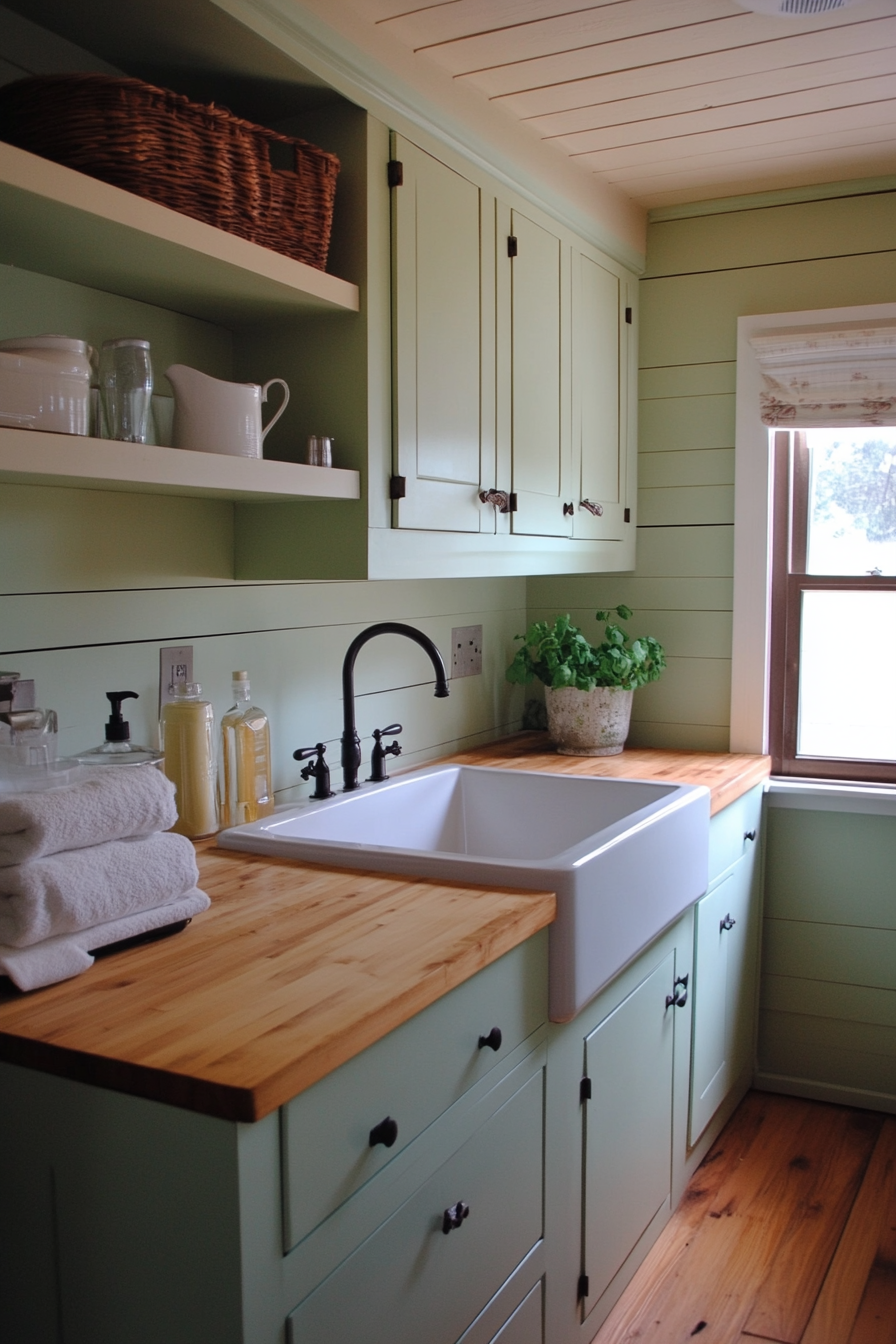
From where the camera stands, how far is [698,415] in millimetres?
2955

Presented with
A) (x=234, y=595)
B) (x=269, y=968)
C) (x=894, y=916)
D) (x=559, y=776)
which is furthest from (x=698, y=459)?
(x=269, y=968)

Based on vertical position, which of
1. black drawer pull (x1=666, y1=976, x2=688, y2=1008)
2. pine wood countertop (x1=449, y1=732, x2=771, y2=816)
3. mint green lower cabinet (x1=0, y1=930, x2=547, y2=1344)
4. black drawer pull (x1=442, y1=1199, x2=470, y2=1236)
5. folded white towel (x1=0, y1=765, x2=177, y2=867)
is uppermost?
folded white towel (x1=0, y1=765, x2=177, y2=867)

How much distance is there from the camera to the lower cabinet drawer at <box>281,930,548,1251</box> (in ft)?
3.41

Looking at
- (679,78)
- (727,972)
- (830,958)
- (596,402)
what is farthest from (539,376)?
(830,958)

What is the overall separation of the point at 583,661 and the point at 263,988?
1715 millimetres

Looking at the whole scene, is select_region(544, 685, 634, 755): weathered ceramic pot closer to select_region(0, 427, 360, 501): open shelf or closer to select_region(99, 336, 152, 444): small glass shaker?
select_region(0, 427, 360, 501): open shelf

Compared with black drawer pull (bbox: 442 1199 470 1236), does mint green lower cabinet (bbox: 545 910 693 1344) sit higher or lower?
lower

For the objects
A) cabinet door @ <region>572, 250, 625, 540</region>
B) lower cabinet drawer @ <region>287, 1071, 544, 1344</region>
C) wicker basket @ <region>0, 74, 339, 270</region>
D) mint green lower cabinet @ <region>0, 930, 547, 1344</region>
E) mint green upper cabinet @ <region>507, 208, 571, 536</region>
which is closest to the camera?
mint green lower cabinet @ <region>0, 930, 547, 1344</region>

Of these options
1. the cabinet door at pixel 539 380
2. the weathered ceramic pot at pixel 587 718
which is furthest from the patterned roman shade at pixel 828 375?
the weathered ceramic pot at pixel 587 718

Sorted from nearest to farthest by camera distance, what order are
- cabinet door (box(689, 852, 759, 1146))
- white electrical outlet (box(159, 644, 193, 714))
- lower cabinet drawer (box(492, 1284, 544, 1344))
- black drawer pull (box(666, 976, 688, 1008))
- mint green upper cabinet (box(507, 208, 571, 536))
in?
lower cabinet drawer (box(492, 1284, 544, 1344)) → white electrical outlet (box(159, 644, 193, 714)) → black drawer pull (box(666, 976, 688, 1008)) → mint green upper cabinet (box(507, 208, 571, 536)) → cabinet door (box(689, 852, 759, 1146))

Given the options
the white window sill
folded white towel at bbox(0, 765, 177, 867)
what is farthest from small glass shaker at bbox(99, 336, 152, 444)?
the white window sill

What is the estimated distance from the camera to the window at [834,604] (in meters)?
2.83

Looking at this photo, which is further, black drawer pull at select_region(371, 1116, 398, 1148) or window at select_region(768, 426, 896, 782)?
window at select_region(768, 426, 896, 782)

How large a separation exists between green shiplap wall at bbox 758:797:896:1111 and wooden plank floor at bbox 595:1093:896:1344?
11cm
